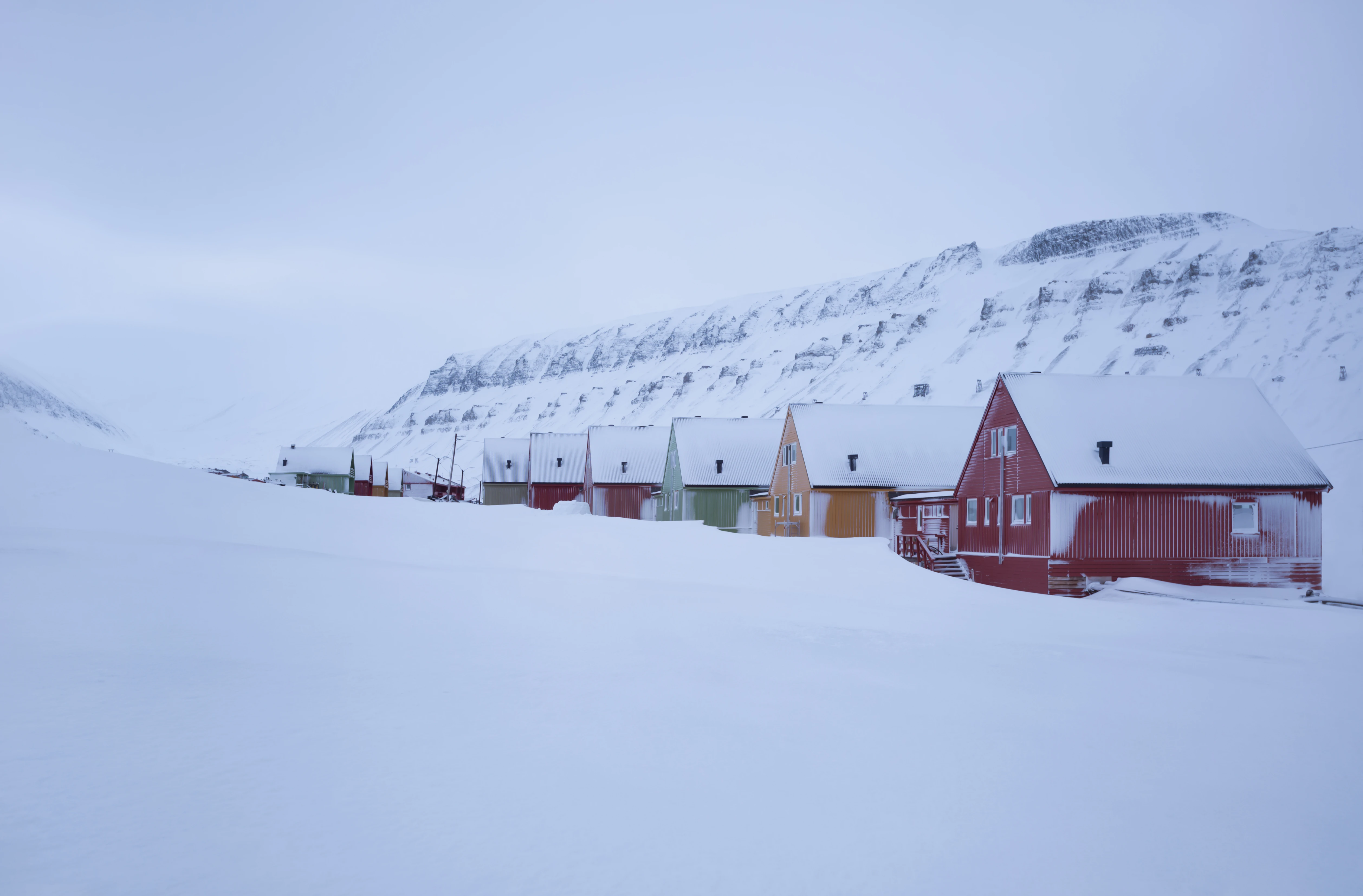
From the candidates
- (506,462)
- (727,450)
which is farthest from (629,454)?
(506,462)

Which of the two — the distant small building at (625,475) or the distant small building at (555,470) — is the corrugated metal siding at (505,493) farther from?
the distant small building at (625,475)

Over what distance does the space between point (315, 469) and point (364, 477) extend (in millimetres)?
13068

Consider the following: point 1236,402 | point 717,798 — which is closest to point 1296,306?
point 1236,402

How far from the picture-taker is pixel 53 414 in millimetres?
147250

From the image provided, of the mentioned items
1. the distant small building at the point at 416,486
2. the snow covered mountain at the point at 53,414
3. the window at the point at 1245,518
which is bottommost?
the distant small building at the point at 416,486

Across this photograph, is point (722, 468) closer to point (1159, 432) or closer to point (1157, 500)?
point (1159, 432)

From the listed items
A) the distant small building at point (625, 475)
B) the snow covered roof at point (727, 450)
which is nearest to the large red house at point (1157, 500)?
the snow covered roof at point (727, 450)

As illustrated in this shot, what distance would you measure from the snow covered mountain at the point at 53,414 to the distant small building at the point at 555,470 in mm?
78325

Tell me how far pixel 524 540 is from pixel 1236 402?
27.5 m

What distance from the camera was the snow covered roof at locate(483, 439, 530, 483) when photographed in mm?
75500

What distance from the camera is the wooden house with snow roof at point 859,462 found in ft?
126

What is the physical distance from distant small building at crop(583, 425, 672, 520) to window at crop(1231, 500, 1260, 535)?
118ft

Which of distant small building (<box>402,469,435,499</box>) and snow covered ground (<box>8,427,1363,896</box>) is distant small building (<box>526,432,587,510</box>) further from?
snow covered ground (<box>8,427,1363,896</box>)

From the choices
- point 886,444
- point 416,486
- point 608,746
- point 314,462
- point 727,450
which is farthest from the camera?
point 416,486
